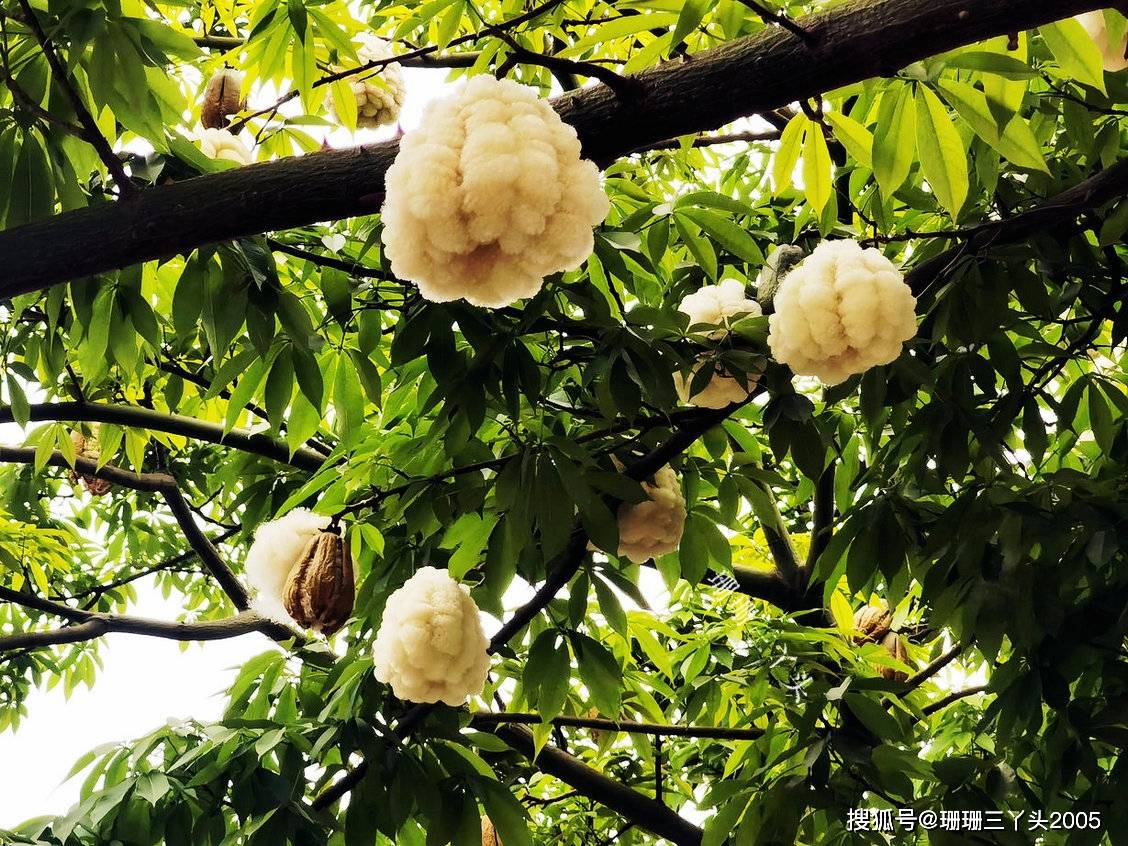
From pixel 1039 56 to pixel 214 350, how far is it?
1.59m

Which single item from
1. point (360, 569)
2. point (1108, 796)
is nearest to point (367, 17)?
point (360, 569)

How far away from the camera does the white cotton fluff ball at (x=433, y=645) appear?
73.1 inches

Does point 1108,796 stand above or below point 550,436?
below

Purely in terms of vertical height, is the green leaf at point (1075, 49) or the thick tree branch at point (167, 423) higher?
the thick tree branch at point (167, 423)

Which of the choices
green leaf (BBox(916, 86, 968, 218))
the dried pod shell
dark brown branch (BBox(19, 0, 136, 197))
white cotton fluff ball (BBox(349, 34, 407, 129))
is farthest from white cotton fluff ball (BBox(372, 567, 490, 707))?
the dried pod shell

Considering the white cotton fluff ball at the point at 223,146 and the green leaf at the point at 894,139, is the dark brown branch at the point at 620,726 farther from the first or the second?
the green leaf at the point at 894,139

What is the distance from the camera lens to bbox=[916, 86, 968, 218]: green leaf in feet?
5.40

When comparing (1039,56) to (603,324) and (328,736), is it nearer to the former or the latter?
(603,324)

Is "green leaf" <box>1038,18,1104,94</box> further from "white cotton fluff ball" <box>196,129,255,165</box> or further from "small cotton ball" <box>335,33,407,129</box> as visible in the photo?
"small cotton ball" <box>335,33,407,129</box>

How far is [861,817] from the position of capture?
235cm

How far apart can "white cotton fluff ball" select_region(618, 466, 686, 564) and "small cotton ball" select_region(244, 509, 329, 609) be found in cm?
63

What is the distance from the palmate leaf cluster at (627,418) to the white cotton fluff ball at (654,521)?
12 centimetres

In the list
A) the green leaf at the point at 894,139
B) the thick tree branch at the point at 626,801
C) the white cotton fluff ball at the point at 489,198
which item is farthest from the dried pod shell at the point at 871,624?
the white cotton fluff ball at the point at 489,198

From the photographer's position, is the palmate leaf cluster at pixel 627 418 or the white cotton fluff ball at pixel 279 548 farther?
the white cotton fluff ball at pixel 279 548
